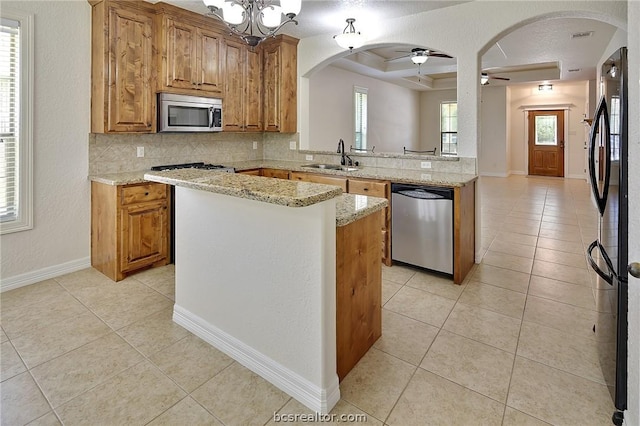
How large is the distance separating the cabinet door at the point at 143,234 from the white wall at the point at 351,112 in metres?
2.72

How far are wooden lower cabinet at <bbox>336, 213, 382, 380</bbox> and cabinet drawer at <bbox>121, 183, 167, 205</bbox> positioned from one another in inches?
89.2

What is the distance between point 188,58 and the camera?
3.85m

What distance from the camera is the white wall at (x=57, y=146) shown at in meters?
3.12

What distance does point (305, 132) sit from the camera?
16.6 ft

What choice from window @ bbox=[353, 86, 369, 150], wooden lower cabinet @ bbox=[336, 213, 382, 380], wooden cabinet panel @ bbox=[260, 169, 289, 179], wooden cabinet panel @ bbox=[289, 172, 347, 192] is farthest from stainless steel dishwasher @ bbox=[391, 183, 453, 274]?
window @ bbox=[353, 86, 369, 150]

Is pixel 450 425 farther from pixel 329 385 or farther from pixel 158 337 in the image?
pixel 158 337

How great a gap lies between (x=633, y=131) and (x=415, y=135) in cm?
1045

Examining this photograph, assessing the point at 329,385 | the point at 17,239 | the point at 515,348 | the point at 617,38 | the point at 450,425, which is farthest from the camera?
the point at 617,38

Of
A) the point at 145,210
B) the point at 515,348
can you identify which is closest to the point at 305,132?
the point at 145,210

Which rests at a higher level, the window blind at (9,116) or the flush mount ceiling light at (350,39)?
the flush mount ceiling light at (350,39)

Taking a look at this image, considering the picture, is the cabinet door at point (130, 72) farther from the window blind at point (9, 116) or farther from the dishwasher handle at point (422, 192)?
the dishwasher handle at point (422, 192)

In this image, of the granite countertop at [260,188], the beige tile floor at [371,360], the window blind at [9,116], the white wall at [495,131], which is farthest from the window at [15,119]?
the white wall at [495,131]

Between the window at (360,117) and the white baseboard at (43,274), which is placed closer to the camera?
the white baseboard at (43,274)

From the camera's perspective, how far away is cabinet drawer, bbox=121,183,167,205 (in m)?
3.23
